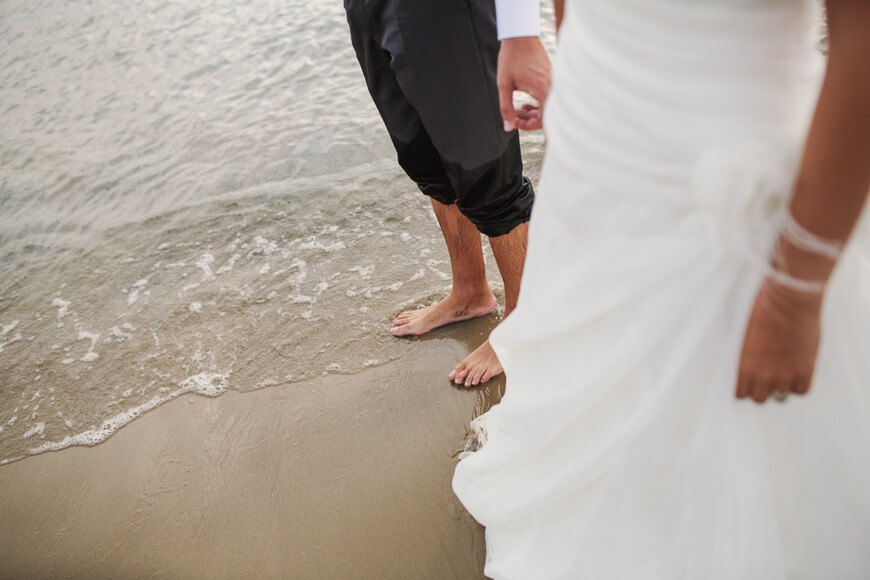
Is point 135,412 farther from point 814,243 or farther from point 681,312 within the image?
point 814,243

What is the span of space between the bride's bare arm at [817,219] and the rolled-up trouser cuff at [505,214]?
1.08m

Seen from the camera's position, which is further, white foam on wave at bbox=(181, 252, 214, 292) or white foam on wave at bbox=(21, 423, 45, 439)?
white foam on wave at bbox=(181, 252, 214, 292)

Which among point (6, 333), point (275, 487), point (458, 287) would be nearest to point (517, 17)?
point (458, 287)

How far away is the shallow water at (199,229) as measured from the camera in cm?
251

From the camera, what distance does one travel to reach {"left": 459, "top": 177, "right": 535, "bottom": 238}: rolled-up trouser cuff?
1.84 meters

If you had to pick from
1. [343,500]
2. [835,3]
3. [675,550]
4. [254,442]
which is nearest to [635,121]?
[835,3]

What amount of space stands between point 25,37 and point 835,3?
383 inches

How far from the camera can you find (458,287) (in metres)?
2.35

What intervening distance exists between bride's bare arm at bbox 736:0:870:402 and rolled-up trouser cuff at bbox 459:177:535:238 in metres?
1.08

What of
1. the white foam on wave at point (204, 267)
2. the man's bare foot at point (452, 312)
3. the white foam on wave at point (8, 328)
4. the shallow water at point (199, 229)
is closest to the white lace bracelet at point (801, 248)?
the man's bare foot at point (452, 312)

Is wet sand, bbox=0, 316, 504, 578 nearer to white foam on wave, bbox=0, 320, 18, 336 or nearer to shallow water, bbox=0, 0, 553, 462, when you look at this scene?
shallow water, bbox=0, 0, 553, 462

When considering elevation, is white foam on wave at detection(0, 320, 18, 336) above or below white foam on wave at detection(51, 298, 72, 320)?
below

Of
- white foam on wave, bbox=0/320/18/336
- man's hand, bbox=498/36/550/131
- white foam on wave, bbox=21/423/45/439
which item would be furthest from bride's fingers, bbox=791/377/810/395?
white foam on wave, bbox=0/320/18/336

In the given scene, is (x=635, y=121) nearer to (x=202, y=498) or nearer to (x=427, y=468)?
(x=427, y=468)
